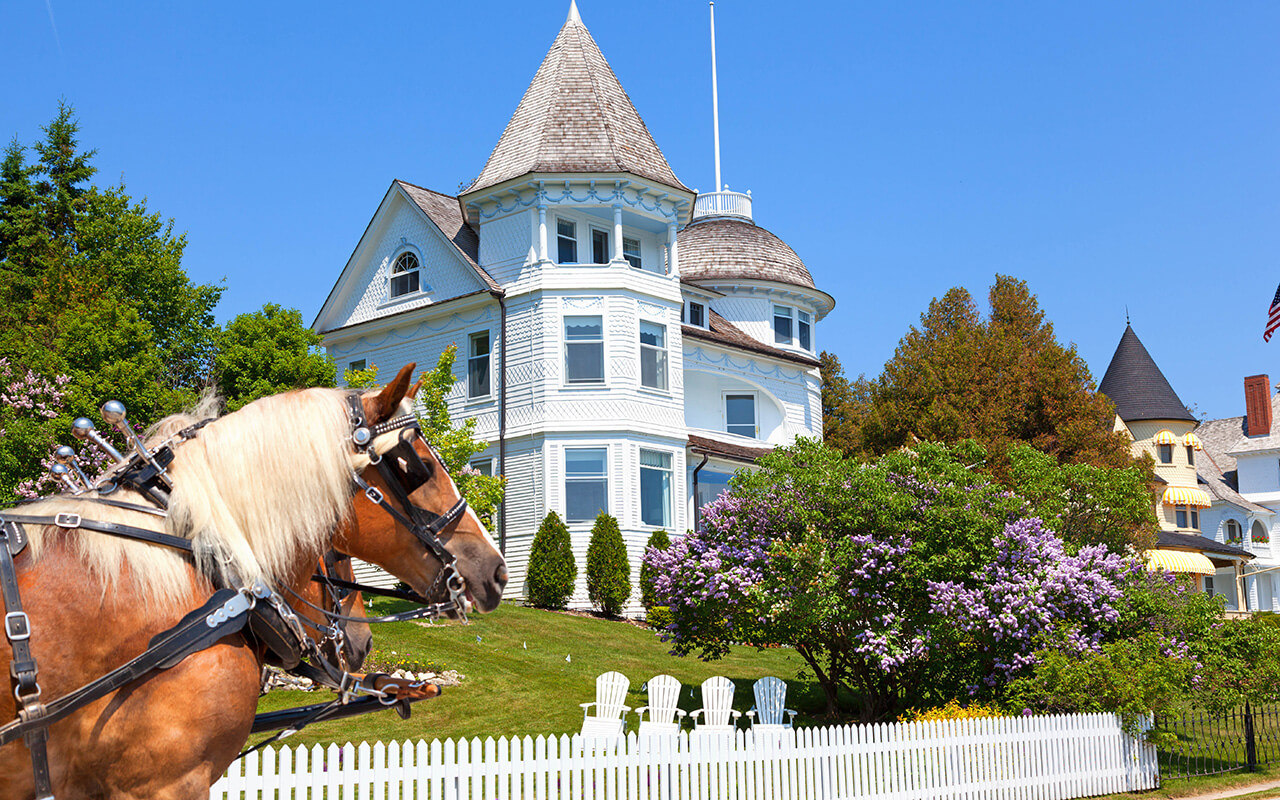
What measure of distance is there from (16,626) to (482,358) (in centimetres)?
2824

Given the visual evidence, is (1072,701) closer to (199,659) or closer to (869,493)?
(869,493)

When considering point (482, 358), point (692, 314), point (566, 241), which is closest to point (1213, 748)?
point (566, 241)

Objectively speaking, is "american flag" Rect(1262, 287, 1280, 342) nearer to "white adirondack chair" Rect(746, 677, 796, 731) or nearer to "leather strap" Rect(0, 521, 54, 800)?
"white adirondack chair" Rect(746, 677, 796, 731)

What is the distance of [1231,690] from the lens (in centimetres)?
1588

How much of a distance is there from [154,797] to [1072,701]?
14.1 m

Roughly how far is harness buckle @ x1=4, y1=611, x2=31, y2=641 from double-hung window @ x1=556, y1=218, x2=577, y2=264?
2751cm

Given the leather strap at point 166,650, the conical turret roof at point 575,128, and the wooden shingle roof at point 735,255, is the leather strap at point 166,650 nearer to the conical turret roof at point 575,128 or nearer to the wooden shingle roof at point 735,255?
the conical turret roof at point 575,128

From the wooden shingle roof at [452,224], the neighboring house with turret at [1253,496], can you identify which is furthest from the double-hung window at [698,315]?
the neighboring house with turret at [1253,496]

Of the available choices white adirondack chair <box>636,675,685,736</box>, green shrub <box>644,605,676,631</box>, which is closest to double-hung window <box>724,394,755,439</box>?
green shrub <box>644,605,676,631</box>

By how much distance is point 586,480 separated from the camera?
2964 centimetres

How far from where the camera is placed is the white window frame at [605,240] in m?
30.9

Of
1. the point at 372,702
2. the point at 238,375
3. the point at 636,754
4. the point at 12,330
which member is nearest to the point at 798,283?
the point at 238,375

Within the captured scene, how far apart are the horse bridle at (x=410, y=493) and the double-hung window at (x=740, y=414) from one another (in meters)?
32.5

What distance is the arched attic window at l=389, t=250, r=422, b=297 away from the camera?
33219 millimetres
